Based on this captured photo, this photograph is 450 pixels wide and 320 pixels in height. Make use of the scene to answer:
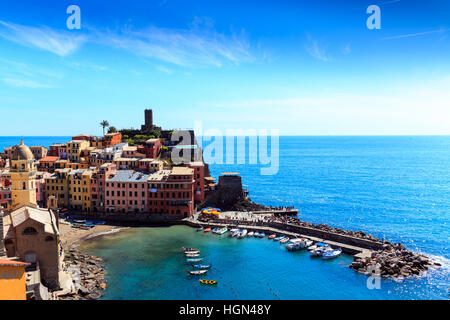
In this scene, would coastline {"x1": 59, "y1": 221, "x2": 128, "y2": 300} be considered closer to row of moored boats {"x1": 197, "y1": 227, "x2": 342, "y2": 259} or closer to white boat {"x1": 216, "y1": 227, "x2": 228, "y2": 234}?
white boat {"x1": 216, "y1": 227, "x2": 228, "y2": 234}

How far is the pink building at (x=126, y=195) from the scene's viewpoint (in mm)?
73062

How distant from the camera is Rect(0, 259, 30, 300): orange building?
2628cm

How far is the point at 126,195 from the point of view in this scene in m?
73.4

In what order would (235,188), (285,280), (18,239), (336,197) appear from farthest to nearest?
(336,197) → (235,188) → (285,280) → (18,239)

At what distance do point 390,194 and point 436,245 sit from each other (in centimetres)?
5034

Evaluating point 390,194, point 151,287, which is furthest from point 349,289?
point 390,194

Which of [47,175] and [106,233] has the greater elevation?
Result: [47,175]

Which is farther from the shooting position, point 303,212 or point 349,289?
point 303,212

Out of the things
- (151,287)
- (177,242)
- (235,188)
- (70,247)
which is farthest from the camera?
(235,188)

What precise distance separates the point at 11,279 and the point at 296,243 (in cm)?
4259

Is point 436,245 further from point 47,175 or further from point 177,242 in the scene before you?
point 47,175

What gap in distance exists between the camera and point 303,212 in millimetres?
84938

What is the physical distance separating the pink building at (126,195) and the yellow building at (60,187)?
10.5 meters

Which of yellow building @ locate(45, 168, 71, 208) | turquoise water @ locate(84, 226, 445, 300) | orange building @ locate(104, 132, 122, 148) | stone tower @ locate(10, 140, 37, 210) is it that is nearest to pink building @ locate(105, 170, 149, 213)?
yellow building @ locate(45, 168, 71, 208)
